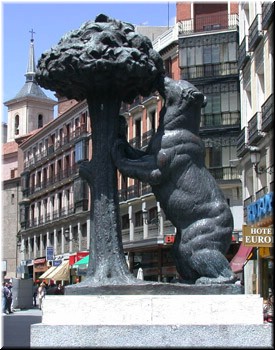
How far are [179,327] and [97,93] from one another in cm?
272

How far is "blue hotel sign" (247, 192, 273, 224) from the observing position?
25609 millimetres

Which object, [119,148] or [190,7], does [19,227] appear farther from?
[119,148]

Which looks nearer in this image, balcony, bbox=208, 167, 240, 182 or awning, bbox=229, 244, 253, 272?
awning, bbox=229, 244, 253, 272

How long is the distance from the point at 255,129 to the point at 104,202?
841 inches

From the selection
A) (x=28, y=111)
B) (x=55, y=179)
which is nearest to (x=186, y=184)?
(x=55, y=179)

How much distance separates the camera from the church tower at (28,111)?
304ft

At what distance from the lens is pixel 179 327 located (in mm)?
7031

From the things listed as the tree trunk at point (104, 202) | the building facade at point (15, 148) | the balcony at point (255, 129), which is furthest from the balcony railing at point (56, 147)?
the tree trunk at point (104, 202)

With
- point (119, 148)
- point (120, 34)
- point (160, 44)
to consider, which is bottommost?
point (119, 148)

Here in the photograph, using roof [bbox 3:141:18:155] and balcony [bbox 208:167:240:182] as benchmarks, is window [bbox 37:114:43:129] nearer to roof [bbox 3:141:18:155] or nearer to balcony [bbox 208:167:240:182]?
roof [bbox 3:141:18:155]

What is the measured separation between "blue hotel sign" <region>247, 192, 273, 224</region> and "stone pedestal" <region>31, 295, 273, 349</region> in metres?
18.0

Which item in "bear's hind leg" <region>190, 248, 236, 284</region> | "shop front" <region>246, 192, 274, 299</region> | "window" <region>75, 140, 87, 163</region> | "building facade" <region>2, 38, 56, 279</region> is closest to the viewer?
"bear's hind leg" <region>190, 248, 236, 284</region>

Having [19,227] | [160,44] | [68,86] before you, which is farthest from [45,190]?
[68,86]

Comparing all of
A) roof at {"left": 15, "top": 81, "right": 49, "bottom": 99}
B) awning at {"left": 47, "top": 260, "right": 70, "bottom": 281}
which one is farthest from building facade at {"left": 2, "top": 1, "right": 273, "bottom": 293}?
roof at {"left": 15, "top": 81, "right": 49, "bottom": 99}
